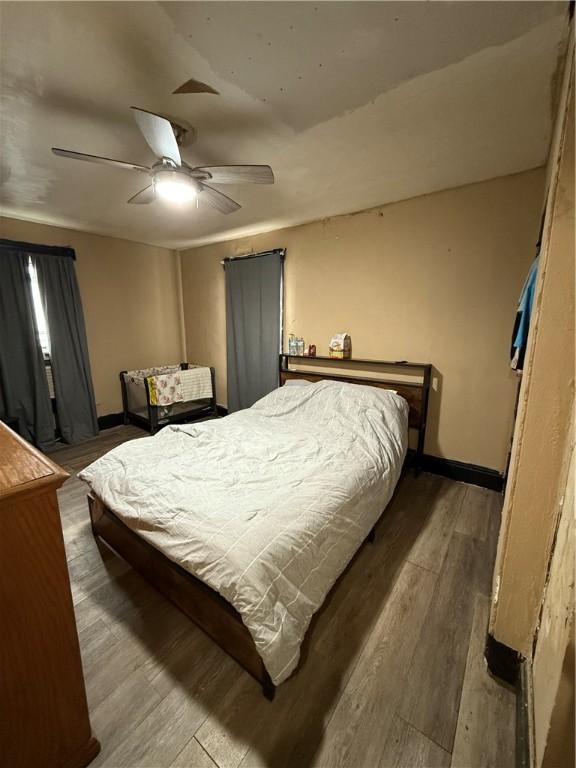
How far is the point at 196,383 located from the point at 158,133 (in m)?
3.02

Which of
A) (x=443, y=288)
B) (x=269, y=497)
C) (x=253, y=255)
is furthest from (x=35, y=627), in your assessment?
(x=253, y=255)

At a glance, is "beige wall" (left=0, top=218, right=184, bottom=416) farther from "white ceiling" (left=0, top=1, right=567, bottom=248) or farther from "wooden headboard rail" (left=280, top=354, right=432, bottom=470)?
"wooden headboard rail" (left=280, top=354, right=432, bottom=470)

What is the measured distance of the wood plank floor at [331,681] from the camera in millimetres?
1036

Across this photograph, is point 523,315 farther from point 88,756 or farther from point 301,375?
point 88,756

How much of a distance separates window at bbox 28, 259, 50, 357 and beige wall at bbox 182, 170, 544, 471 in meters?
2.67

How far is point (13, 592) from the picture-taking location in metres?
0.81

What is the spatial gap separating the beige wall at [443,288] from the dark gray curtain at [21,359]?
2746mm

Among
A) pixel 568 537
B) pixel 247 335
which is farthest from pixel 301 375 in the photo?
pixel 568 537

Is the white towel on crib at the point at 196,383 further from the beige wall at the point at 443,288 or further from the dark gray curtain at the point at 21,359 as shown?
the beige wall at the point at 443,288

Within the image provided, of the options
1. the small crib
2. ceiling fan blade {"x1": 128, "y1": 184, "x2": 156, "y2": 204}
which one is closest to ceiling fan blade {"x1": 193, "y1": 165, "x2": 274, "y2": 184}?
ceiling fan blade {"x1": 128, "y1": 184, "x2": 156, "y2": 204}

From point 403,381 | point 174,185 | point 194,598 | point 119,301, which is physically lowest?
point 194,598

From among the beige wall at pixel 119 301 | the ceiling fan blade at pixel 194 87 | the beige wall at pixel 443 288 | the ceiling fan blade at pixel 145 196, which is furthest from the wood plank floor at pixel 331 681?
the beige wall at pixel 119 301

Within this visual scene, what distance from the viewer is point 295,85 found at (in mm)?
1290

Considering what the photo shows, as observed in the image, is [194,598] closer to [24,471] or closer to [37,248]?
[24,471]
